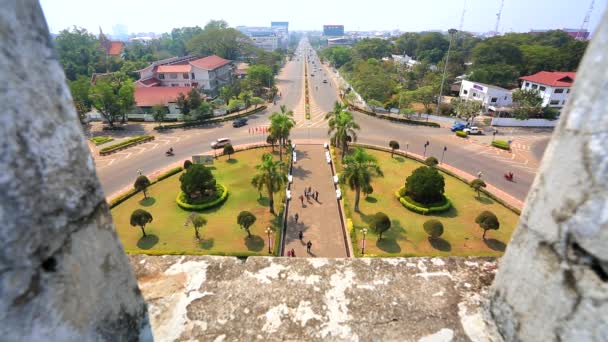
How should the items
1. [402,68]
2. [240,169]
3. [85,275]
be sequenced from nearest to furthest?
[85,275]
[240,169]
[402,68]

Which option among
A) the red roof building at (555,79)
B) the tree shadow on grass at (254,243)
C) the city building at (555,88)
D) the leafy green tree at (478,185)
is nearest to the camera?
the tree shadow on grass at (254,243)

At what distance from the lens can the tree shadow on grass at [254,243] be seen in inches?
696

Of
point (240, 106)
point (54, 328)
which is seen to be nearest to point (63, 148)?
point (54, 328)

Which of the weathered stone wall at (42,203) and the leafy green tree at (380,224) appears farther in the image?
the leafy green tree at (380,224)

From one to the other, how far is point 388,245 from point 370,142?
18.5 metres

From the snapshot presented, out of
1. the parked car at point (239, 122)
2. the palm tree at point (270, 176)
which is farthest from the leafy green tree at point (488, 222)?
the parked car at point (239, 122)

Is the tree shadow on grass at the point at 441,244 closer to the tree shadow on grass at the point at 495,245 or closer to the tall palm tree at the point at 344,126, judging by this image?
the tree shadow on grass at the point at 495,245

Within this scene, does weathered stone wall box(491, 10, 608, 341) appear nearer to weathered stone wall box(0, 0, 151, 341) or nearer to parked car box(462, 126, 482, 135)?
weathered stone wall box(0, 0, 151, 341)

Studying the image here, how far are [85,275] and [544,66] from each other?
262 ft

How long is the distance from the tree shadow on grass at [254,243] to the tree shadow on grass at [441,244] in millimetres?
9980

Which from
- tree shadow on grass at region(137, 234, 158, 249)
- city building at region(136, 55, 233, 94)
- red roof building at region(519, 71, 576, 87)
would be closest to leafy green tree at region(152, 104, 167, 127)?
city building at region(136, 55, 233, 94)

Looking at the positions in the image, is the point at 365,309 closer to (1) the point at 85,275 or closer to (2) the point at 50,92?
(1) the point at 85,275

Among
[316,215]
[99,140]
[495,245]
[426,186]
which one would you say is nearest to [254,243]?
[316,215]

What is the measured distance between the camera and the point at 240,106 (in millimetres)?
47594
